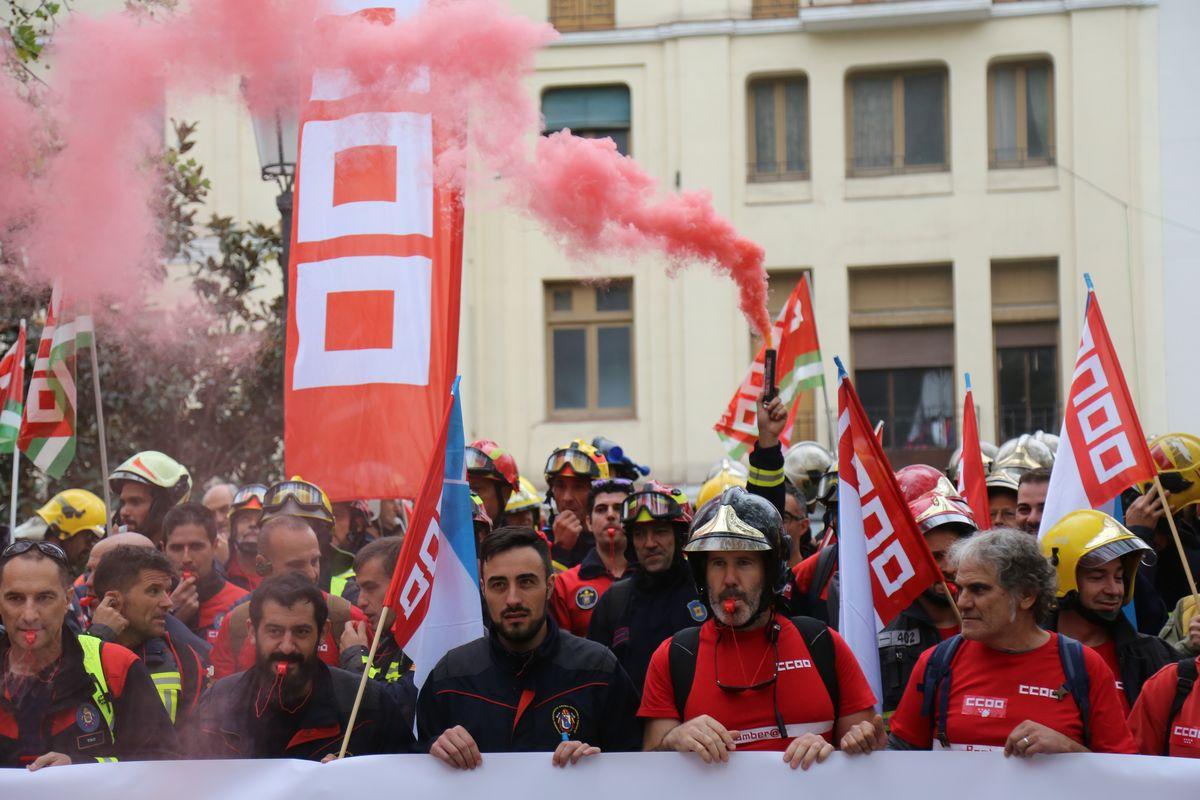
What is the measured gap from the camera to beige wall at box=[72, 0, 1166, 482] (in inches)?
836

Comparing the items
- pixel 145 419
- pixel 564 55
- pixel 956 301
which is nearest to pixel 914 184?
pixel 956 301

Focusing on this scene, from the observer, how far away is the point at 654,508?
21.7 ft

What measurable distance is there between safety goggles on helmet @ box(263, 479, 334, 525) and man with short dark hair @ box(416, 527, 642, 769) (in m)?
2.13

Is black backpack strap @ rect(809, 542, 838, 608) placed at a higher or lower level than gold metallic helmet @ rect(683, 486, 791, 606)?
lower

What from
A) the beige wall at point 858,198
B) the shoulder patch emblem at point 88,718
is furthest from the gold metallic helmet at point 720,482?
the beige wall at point 858,198

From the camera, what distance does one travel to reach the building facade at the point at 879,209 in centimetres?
2123

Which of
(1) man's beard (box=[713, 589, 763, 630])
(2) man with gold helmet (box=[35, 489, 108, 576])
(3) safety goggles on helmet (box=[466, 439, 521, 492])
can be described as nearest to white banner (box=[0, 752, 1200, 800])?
(1) man's beard (box=[713, 589, 763, 630])

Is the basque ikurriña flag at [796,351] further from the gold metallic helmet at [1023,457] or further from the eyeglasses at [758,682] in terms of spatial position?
the eyeglasses at [758,682]

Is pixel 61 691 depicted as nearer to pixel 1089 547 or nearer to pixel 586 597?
pixel 586 597

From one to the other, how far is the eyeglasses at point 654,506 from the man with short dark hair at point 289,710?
5.99 ft

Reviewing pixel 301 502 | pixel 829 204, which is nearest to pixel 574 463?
pixel 301 502

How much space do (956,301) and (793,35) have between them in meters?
4.29

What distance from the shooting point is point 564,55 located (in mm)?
22328

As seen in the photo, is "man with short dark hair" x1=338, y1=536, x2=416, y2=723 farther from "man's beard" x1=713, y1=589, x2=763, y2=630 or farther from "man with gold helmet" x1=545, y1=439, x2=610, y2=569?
"man with gold helmet" x1=545, y1=439, x2=610, y2=569
